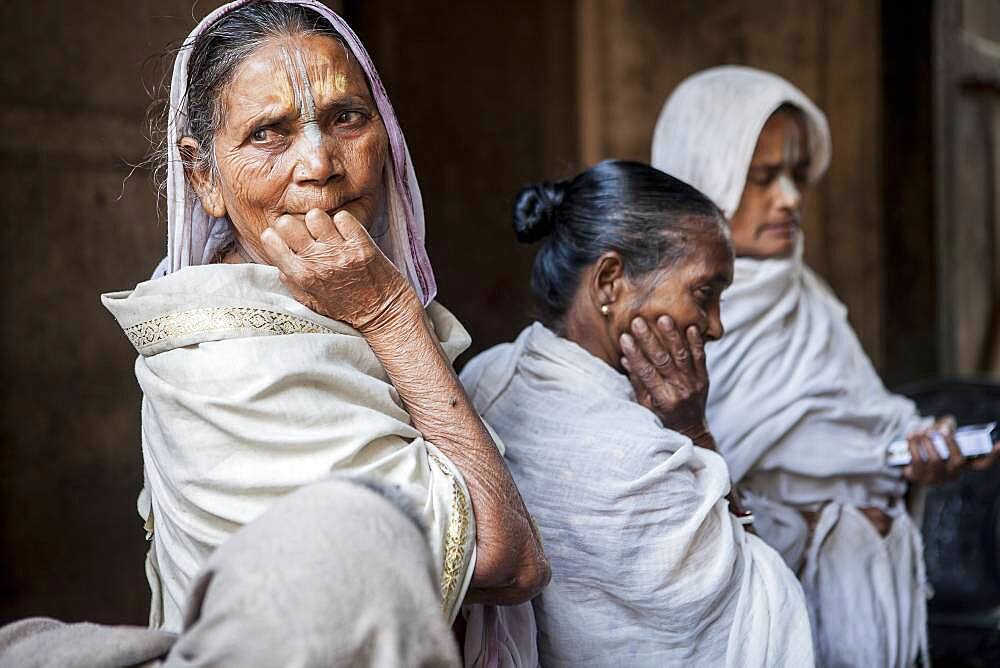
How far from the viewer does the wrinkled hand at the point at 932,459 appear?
3.30m

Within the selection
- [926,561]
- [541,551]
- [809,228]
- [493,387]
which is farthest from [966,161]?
[541,551]

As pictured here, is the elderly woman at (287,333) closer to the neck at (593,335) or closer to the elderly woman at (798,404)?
the neck at (593,335)

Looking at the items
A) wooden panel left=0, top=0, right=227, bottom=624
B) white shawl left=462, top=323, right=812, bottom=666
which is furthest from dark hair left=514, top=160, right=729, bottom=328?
wooden panel left=0, top=0, right=227, bottom=624

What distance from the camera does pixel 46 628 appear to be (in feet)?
6.13

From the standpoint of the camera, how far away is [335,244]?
6.32 feet

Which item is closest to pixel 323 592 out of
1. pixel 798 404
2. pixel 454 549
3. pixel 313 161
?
pixel 454 549

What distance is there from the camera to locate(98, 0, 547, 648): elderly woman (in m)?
1.83

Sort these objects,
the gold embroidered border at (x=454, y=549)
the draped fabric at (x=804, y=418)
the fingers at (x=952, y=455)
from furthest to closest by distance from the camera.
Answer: the fingers at (x=952, y=455)
the draped fabric at (x=804, y=418)
the gold embroidered border at (x=454, y=549)

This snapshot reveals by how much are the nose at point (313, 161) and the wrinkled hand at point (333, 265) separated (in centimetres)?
7

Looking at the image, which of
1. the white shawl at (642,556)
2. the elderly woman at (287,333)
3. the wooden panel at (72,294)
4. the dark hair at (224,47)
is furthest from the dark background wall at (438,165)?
the white shawl at (642,556)

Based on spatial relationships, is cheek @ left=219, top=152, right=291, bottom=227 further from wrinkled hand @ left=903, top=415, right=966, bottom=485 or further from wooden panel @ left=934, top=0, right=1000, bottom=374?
wooden panel @ left=934, top=0, right=1000, bottom=374

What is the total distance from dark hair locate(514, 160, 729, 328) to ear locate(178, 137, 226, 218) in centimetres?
86

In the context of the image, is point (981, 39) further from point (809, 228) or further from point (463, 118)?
point (463, 118)

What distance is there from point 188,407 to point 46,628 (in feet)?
1.41
